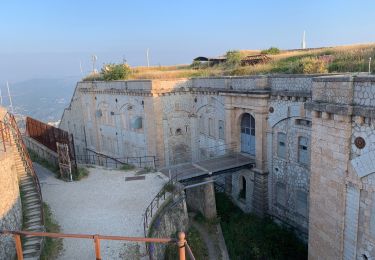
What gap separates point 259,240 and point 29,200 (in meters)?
9.67

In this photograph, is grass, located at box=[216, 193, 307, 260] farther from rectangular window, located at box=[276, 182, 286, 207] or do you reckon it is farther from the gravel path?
the gravel path

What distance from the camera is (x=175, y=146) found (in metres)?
21.8

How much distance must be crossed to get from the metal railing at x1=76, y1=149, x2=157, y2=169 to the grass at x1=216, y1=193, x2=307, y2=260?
7216 mm

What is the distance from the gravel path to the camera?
10938 millimetres

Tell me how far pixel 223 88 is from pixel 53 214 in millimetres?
10388

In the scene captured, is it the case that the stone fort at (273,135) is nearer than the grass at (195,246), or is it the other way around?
the stone fort at (273,135)

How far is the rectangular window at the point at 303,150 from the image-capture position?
45.8ft

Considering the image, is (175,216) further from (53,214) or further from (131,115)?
(131,115)

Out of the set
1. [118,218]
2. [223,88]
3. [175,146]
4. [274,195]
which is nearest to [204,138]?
[175,146]

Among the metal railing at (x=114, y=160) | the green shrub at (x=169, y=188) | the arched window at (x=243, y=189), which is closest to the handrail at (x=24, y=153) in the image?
the green shrub at (x=169, y=188)

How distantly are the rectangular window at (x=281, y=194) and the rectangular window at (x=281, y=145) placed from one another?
141 centimetres

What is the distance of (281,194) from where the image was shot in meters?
15.9

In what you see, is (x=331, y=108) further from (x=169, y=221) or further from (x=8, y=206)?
(x=8, y=206)

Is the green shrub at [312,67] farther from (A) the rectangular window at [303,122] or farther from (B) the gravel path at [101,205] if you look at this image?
(B) the gravel path at [101,205]
